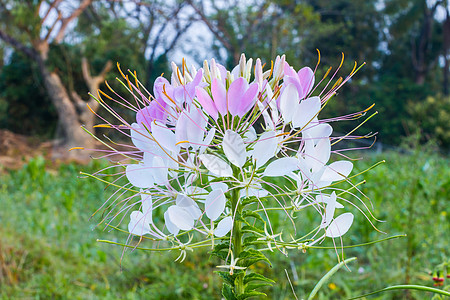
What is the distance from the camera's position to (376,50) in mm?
20156

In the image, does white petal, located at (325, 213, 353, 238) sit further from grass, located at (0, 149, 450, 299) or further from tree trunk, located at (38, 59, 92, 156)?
tree trunk, located at (38, 59, 92, 156)

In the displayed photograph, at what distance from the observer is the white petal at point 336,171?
694 millimetres

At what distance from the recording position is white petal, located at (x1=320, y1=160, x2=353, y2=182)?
0.69 meters

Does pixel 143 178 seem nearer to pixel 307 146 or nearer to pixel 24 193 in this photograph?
pixel 307 146

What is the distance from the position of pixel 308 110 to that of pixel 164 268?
7.06 feet

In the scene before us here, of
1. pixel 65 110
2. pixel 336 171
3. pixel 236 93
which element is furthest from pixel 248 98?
pixel 65 110

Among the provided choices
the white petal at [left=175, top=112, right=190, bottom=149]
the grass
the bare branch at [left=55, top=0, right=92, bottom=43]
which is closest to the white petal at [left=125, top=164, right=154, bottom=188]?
the white petal at [left=175, top=112, right=190, bottom=149]


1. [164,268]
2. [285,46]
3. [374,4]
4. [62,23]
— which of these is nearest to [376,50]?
[374,4]

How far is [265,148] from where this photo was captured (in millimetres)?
624

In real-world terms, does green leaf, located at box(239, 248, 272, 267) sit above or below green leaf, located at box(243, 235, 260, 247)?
below

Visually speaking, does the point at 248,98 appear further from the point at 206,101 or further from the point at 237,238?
the point at 237,238

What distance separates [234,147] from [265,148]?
0.20 ft

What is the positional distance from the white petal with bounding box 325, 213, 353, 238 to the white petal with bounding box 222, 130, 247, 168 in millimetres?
229

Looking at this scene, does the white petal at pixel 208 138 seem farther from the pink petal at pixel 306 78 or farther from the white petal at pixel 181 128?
the pink petal at pixel 306 78
